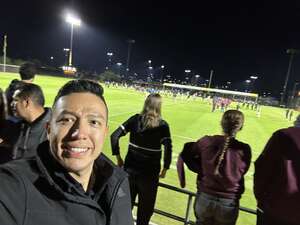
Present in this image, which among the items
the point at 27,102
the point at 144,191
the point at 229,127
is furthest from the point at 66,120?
the point at 144,191

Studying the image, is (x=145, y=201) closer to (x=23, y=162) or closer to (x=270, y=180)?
(x=270, y=180)

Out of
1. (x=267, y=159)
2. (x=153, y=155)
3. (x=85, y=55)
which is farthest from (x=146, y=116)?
(x=85, y=55)

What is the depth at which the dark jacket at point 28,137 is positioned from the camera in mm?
3398

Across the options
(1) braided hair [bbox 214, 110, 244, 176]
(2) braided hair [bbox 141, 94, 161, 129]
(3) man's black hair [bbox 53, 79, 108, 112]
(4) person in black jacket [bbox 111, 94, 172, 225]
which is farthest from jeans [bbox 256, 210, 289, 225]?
(3) man's black hair [bbox 53, 79, 108, 112]

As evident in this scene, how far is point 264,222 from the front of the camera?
2.83m

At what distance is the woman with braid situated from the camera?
3.08 meters

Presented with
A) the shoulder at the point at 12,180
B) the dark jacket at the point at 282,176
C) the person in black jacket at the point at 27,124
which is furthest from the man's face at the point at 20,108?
the dark jacket at the point at 282,176

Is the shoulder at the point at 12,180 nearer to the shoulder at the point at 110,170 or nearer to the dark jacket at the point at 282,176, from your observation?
the shoulder at the point at 110,170

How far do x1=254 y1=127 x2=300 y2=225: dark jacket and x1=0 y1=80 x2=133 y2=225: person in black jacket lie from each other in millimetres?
1649

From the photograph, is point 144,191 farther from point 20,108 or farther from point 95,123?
point 95,123

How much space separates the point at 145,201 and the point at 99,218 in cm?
285

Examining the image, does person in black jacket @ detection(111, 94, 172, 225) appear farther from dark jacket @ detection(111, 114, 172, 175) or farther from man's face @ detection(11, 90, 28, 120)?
man's face @ detection(11, 90, 28, 120)

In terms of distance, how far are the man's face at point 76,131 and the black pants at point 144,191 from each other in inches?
101

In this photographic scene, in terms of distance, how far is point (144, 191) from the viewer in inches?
163
